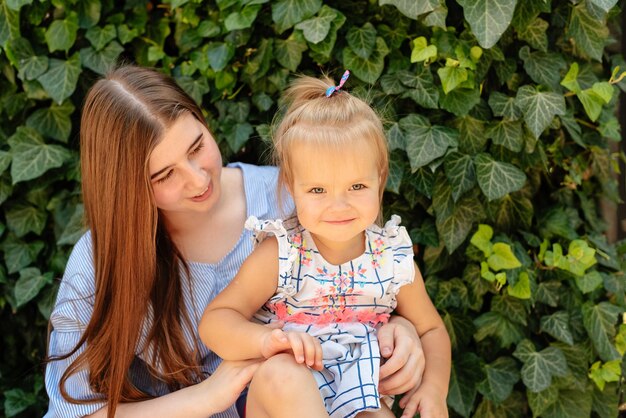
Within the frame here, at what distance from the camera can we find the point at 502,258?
2055mm

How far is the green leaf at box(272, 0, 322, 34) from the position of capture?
2008mm

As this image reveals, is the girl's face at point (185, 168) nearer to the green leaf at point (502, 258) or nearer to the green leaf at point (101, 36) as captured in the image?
the green leaf at point (101, 36)

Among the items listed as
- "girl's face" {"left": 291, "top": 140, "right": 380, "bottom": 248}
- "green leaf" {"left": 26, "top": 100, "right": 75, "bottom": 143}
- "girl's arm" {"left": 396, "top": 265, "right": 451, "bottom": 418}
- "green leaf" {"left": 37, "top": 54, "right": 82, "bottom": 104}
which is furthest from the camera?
"green leaf" {"left": 26, "top": 100, "right": 75, "bottom": 143}

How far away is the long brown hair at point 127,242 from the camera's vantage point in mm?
1754

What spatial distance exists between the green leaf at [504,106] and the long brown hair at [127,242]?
29.1 inches

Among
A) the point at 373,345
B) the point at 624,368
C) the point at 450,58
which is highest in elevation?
the point at 450,58

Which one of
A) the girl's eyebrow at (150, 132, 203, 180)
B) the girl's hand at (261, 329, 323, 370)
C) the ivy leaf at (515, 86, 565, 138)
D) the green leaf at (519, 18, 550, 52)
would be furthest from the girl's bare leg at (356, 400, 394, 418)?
the green leaf at (519, 18, 550, 52)

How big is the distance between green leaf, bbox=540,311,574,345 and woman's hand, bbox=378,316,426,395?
598 mm

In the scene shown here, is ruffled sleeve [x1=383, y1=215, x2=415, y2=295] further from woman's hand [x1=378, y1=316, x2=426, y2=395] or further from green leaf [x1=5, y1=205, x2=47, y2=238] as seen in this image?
green leaf [x1=5, y1=205, x2=47, y2=238]

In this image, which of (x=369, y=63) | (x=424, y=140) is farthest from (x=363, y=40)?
(x=424, y=140)

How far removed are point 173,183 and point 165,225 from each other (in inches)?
9.2

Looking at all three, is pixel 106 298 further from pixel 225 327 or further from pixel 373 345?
pixel 373 345

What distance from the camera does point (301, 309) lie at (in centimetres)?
166

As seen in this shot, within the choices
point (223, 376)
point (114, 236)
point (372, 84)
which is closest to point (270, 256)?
point (223, 376)
